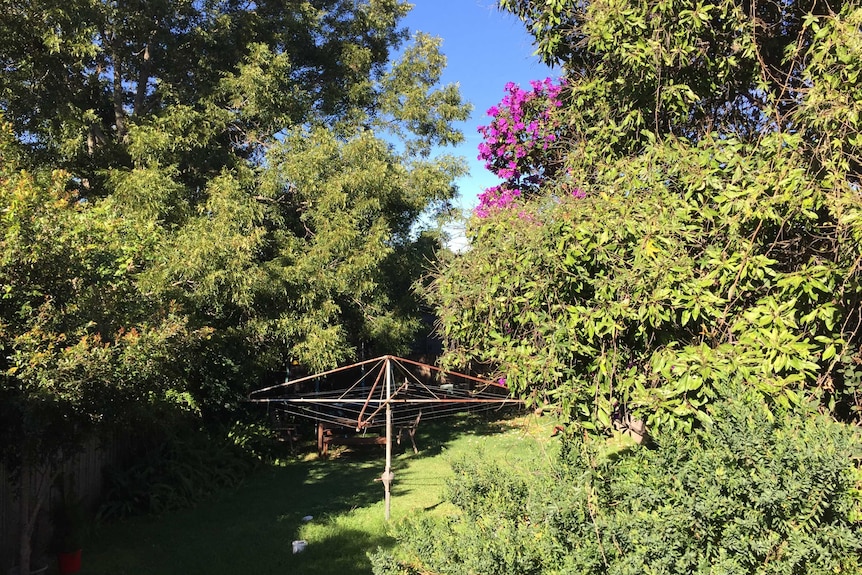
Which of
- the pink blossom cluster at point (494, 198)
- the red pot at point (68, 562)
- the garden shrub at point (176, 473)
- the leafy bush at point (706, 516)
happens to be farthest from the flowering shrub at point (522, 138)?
the garden shrub at point (176, 473)

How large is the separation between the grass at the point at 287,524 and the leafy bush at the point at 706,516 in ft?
2.04

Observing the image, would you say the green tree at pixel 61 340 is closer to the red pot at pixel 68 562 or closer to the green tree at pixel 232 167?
the red pot at pixel 68 562

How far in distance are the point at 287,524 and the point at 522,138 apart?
4936 millimetres

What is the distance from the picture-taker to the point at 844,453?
7.55 feet

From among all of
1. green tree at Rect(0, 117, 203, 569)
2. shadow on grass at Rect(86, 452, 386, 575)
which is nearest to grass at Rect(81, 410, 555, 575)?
shadow on grass at Rect(86, 452, 386, 575)

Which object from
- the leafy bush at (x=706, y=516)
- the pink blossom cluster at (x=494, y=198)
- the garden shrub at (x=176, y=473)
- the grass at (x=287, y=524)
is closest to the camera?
the leafy bush at (x=706, y=516)

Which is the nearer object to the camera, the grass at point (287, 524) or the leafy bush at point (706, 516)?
the leafy bush at point (706, 516)

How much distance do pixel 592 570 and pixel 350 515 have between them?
17.3ft

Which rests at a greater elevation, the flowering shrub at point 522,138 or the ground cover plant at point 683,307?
the flowering shrub at point 522,138

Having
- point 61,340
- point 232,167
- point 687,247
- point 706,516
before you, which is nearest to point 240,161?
point 232,167

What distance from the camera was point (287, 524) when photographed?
6797mm

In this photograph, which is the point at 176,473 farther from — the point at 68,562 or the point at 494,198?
the point at 494,198

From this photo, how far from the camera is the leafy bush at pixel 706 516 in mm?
2213

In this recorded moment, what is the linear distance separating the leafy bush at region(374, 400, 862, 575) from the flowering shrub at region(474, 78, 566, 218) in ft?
9.59
